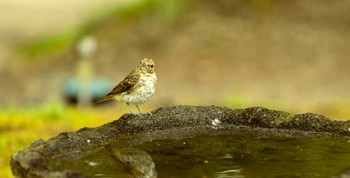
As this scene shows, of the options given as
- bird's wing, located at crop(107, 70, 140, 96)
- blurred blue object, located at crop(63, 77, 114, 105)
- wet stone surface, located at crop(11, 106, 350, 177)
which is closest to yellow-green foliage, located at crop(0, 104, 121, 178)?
blurred blue object, located at crop(63, 77, 114, 105)

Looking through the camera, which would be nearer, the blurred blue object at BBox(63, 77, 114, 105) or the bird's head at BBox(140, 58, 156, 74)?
the bird's head at BBox(140, 58, 156, 74)

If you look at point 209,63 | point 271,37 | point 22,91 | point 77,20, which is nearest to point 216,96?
point 209,63

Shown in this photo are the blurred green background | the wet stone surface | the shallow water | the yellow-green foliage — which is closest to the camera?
the shallow water

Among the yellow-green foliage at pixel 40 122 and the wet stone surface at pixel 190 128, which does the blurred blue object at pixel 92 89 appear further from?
the wet stone surface at pixel 190 128

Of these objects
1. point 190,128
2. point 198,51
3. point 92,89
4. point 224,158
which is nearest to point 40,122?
point 92,89

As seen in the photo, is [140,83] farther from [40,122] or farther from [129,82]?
[40,122]

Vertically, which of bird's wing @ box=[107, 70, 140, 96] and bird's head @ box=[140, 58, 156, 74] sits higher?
bird's head @ box=[140, 58, 156, 74]

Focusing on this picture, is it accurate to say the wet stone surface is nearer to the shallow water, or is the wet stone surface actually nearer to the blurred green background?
the shallow water
